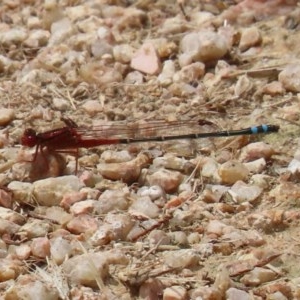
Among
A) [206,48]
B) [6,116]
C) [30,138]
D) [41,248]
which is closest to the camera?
[41,248]

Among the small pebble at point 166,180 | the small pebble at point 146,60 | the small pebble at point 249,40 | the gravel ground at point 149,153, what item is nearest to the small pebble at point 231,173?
the gravel ground at point 149,153

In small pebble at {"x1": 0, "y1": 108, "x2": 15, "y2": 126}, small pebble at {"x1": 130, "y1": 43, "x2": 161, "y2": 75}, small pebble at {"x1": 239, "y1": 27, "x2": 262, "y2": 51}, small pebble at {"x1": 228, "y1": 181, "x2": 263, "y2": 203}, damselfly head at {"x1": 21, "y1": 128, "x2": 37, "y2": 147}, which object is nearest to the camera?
small pebble at {"x1": 228, "y1": 181, "x2": 263, "y2": 203}

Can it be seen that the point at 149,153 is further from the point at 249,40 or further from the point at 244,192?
the point at 249,40

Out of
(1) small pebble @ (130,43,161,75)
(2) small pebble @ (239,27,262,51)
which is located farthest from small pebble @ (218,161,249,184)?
(2) small pebble @ (239,27,262,51)

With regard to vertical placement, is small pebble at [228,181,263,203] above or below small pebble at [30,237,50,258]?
below

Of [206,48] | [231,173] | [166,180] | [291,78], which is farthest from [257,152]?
[206,48]

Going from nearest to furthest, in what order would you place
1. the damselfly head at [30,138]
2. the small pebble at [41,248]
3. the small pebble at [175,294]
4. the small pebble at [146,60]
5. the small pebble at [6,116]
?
the small pebble at [175,294] < the small pebble at [41,248] < the damselfly head at [30,138] < the small pebble at [6,116] < the small pebble at [146,60]

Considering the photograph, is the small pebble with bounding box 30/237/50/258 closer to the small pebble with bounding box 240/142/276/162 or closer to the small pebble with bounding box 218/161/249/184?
the small pebble with bounding box 218/161/249/184

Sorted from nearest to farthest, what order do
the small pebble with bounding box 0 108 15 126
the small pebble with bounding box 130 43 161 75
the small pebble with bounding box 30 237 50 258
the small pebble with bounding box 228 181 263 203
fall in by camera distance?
the small pebble with bounding box 30 237 50 258 < the small pebble with bounding box 228 181 263 203 < the small pebble with bounding box 0 108 15 126 < the small pebble with bounding box 130 43 161 75

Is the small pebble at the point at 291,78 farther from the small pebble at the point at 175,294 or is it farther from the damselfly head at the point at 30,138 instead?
the small pebble at the point at 175,294
